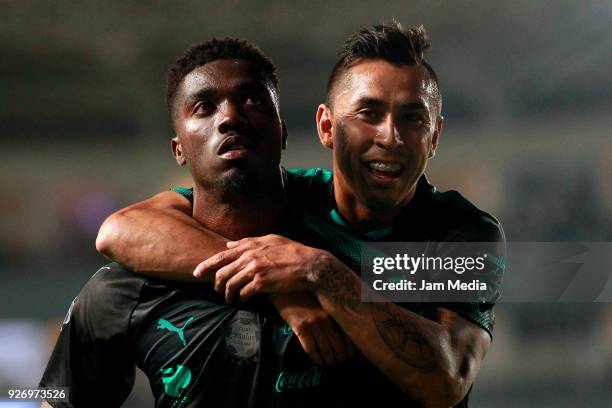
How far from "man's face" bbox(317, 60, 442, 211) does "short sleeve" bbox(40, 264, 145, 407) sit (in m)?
0.47

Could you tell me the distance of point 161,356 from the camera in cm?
136

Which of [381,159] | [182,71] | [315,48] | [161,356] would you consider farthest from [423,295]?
[315,48]

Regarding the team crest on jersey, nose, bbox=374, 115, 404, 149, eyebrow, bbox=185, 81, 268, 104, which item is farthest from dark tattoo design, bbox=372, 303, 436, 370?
eyebrow, bbox=185, 81, 268, 104

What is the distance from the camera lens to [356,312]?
4.02ft

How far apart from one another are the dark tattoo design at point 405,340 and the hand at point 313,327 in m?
0.07

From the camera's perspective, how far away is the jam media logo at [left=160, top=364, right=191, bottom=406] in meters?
1.34

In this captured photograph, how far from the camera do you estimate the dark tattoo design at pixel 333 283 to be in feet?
3.98

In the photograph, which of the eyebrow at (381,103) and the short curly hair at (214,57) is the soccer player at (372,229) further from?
the short curly hair at (214,57)

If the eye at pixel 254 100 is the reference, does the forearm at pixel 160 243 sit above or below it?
below

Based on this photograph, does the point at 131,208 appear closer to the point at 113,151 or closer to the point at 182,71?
the point at 182,71

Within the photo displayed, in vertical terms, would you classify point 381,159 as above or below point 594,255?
above

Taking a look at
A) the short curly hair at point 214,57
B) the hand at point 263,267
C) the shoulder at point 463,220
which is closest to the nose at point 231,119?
the short curly hair at point 214,57

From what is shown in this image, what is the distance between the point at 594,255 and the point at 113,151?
1.66 metres

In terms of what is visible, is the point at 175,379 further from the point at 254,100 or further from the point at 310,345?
the point at 254,100
